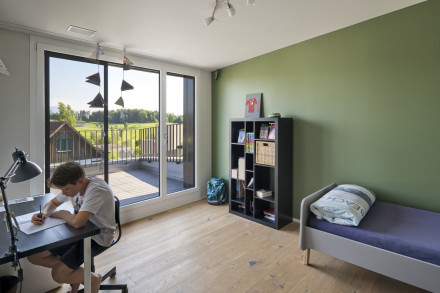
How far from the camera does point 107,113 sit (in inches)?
128

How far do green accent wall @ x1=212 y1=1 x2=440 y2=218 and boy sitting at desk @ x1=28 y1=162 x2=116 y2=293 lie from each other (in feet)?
8.08

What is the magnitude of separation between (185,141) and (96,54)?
2.00 m

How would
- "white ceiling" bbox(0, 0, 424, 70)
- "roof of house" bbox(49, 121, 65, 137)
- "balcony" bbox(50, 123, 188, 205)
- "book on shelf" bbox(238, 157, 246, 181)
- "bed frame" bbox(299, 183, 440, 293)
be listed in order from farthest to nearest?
"book on shelf" bbox(238, 157, 246, 181) → "balcony" bbox(50, 123, 188, 205) → "roof of house" bbox(49, 121, 65, 137) → "white ceiling" bbox(0, 0, 424, 70) → "bed frame" bbox(299, 183, 440, 293)

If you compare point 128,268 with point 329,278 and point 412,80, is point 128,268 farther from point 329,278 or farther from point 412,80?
point 412,80

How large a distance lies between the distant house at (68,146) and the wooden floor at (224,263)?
111 cm

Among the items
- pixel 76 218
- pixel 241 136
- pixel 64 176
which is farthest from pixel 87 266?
pixel 241 136

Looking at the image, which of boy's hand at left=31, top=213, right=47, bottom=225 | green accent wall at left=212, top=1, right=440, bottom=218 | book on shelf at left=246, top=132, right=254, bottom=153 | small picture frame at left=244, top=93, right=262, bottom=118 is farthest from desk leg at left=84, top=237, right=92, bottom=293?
small picture frame at left=244, top=93, right=262, bottom=118

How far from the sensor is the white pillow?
2.05 metres

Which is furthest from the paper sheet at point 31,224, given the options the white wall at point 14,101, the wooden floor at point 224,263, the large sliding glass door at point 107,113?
the large sliding glass door at point 107,113

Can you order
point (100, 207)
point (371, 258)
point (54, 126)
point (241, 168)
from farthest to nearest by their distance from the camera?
point (241, 168) → point (54, 126) → point (371, 258) → point (100, 207)

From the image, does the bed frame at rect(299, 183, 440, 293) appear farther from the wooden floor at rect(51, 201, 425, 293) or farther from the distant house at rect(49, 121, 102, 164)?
the distant house at rect(49, 121, 102, 164)

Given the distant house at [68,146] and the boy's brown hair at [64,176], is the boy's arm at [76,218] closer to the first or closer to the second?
the boy's brown hair at [64,176]

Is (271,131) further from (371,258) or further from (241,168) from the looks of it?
(371,258)

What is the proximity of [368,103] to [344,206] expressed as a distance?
1262mm
